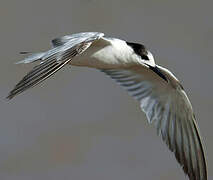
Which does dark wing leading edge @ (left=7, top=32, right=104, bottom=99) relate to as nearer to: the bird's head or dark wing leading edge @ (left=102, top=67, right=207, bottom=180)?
the bird's head

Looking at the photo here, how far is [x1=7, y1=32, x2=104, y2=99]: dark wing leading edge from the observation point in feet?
13.3

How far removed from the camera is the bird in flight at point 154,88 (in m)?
4.64

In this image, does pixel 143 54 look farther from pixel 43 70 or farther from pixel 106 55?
pixel 43 70

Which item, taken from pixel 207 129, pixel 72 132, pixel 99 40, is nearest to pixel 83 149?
pixel 72 132

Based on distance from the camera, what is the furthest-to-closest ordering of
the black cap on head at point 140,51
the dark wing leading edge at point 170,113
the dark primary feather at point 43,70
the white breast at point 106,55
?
the dark wing leading edge at point 170,113, the black cap on head at point 140,51, the white breast at point 106,55, the dark primary feather at point 43,70

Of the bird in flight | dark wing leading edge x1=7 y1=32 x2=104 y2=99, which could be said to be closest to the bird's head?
the bird in flight

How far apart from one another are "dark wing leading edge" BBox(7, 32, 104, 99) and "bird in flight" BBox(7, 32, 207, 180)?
0.09 feet

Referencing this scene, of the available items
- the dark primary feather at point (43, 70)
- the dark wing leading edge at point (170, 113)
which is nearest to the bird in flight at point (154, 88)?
the dark wing leading edge at point (170, 113)

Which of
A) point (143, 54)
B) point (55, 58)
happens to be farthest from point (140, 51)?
point (55, 58)

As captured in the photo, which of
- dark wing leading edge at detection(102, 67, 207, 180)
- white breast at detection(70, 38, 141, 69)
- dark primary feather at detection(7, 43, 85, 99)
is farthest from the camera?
dark wing leading edge at detection(102, 67, 207, 180)

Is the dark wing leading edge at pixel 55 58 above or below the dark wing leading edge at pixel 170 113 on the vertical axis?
above

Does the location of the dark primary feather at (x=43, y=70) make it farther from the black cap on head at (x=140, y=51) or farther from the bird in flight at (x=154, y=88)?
the black cap on head at (x=140, y=51)

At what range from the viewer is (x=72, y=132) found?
5559 mm

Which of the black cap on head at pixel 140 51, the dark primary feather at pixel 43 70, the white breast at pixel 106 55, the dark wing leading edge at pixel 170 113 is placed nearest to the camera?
the dark primary feather at pixel 43 70
